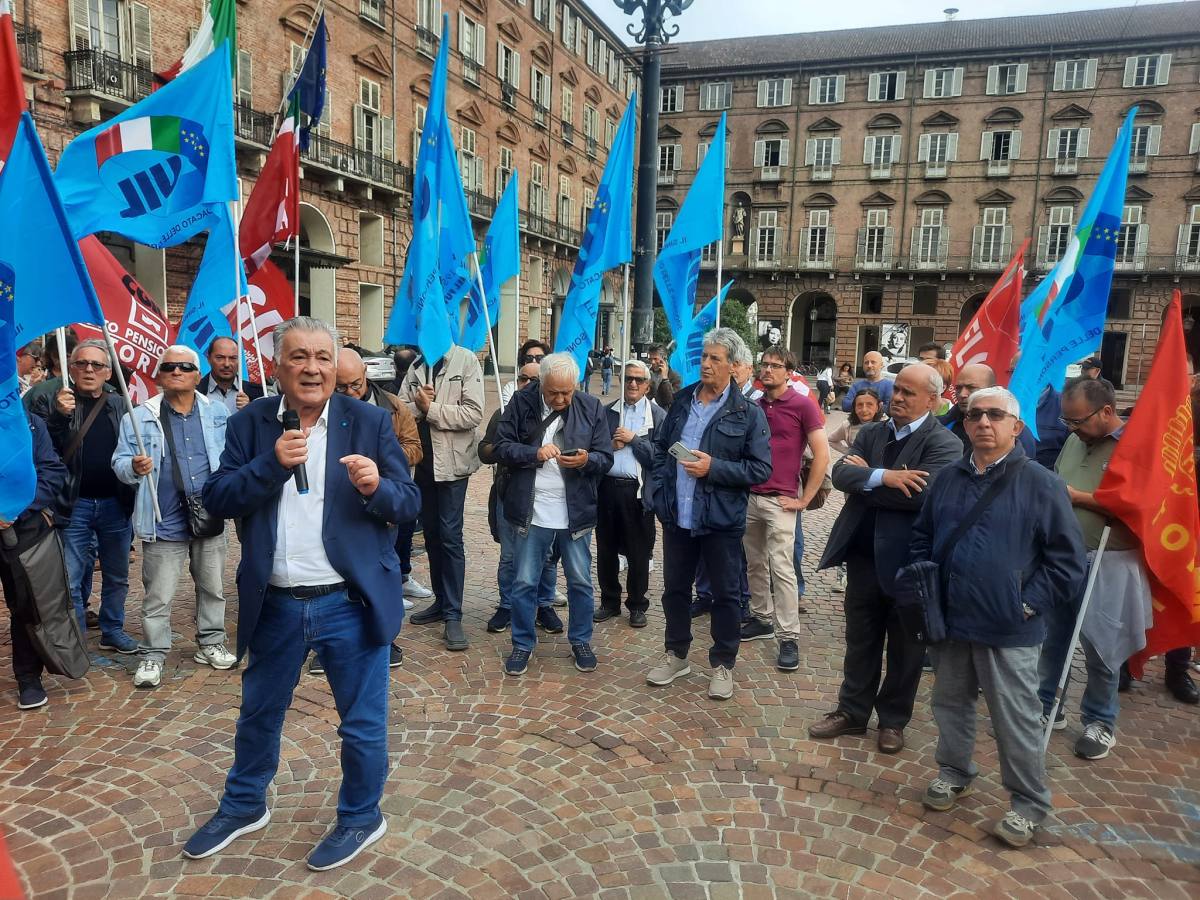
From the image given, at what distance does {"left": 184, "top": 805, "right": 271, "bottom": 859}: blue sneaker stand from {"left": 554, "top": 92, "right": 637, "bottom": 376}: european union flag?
4276 mm

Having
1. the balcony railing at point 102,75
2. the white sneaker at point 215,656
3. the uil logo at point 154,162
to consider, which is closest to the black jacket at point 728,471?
the white sneaker at point 215,656

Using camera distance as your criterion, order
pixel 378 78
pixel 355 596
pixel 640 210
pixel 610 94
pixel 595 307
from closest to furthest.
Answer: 1. pixel 355 596
2. pixel 595 307
3. pixel 640 210
4. pixel 378 78
5. pixel 610 94

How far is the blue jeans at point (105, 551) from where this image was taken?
15.0 ft

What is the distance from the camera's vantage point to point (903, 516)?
3.70 meters

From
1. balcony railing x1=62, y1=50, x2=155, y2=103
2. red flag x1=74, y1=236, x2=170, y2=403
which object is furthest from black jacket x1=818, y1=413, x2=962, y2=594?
balcony railing x1=62, y1=50, x2=155, y2=103

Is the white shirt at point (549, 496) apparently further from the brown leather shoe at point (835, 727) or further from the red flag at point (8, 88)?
the red flag at point (8, 88)

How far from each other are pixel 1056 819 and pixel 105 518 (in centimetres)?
515

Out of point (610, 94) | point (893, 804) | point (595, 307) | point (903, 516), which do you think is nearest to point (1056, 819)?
point (893, 804)

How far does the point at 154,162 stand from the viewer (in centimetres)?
470

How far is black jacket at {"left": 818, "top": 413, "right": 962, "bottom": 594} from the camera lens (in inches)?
144

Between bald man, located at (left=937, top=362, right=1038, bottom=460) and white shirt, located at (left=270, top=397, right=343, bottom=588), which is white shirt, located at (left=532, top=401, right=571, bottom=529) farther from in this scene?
bald man, located at (left=937, top=362, right=1038, bottom=460)

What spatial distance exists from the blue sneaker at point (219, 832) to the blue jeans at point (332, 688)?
3 centimetres

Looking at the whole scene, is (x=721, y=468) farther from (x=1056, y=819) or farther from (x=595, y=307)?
(x=595, y=307)

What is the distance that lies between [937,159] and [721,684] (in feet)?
145
